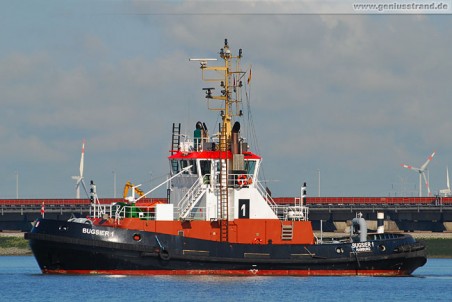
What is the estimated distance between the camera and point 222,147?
63281mm

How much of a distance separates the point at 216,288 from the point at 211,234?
6.63 meters

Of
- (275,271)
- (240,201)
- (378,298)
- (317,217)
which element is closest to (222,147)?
(240,201)

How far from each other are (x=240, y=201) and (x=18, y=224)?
60632 mm

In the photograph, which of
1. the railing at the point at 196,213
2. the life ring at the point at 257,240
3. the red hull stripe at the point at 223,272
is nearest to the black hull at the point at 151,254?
the red hull stripe at the point at 223,272

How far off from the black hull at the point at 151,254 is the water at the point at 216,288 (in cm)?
77

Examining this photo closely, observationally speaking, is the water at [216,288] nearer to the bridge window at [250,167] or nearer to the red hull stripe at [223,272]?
the red hull stripe at [223,272]

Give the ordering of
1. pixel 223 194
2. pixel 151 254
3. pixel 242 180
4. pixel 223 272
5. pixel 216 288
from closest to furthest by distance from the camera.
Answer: pixel 216 288, pixel 151 254, pixel 223 272, pixel 223 194, pixel 242 180

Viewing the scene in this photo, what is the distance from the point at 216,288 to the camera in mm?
55781

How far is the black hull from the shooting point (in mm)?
60344

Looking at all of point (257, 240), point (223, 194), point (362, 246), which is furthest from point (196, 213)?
point (362, 246)

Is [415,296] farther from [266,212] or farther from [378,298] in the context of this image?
[266,212]

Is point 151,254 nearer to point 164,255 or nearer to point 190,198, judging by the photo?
point 164,255

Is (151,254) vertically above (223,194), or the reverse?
(223,194)

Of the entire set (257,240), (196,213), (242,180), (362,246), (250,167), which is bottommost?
(362,246)
